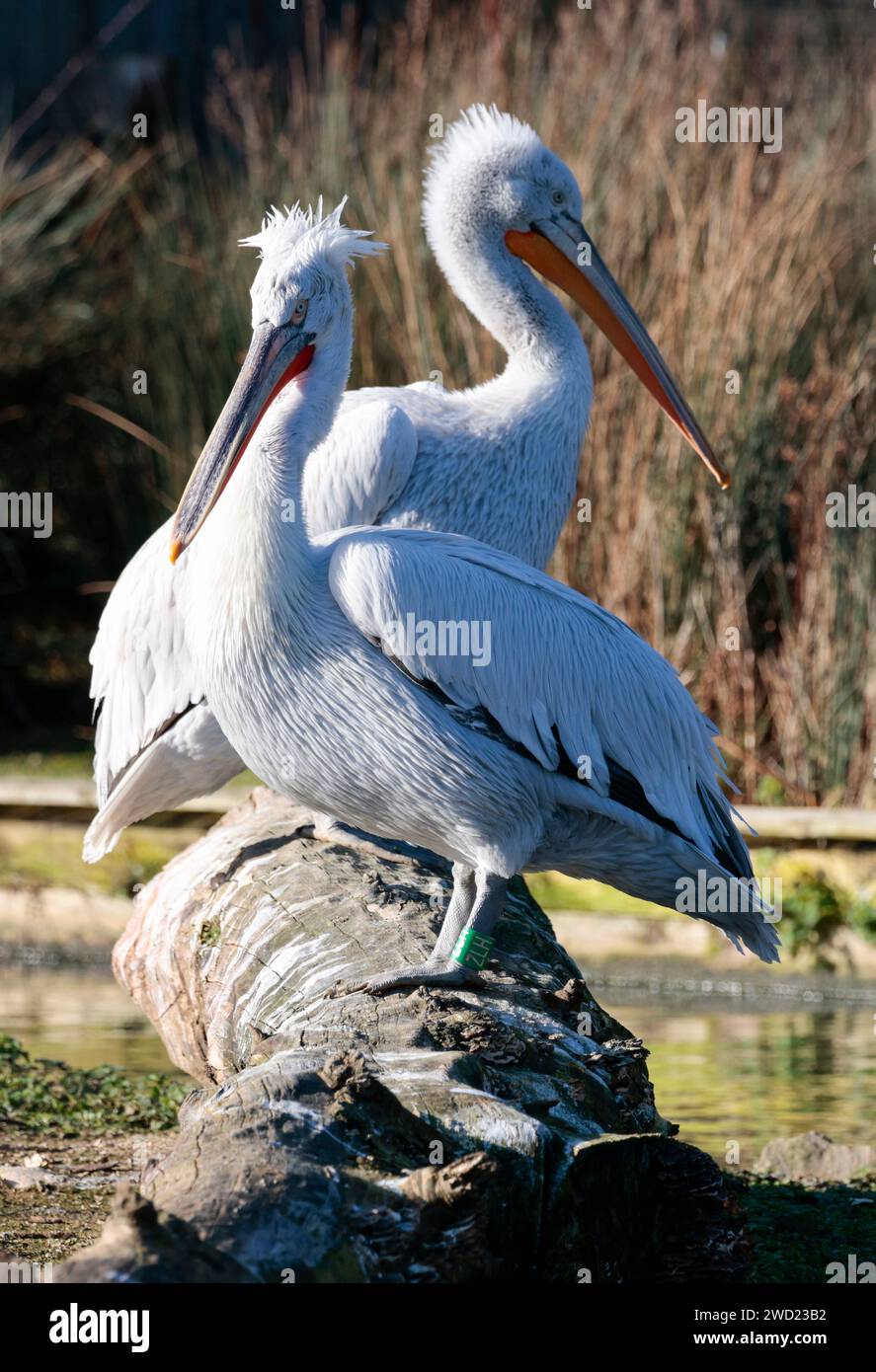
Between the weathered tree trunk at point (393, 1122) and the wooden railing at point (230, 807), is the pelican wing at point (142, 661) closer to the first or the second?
the weathered tree trunk at point (393, 1122)

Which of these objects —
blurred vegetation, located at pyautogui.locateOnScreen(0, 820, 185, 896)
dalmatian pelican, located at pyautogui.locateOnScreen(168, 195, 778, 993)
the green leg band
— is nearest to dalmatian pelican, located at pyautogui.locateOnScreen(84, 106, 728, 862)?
dalmatian pelican, located at pyautogui.locateOnScreen(168, 195, 778, 993)

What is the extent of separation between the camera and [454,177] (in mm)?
5340

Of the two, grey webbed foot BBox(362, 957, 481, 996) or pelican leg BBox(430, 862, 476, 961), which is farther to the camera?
pelican leg BBox(430, 862, 476, 961)

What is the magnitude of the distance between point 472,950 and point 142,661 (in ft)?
5.58

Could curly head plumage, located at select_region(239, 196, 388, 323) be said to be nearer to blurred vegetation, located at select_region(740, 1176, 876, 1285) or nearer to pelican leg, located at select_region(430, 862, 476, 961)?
pelican leg, located at select_region(430, 862, 476, 961)

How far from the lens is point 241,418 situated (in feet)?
12.7

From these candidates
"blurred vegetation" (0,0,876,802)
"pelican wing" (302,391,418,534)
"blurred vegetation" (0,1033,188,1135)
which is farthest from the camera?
"blurred vegetation" (0,0,876,802)

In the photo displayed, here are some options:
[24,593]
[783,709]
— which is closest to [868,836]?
[783,709]

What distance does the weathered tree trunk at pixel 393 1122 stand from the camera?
8.38ft

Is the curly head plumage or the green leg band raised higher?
the curly head plumage

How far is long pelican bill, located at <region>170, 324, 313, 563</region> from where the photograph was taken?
3.80 m

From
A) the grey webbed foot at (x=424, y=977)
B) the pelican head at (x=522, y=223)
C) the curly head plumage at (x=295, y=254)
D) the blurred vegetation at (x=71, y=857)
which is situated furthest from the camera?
the blurred vegetation at (x=71, y=857)

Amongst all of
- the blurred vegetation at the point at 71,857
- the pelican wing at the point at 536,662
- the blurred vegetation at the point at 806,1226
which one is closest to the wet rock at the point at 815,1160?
the blurred vegetation at the point at 806,1226

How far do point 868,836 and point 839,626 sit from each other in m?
1.09
